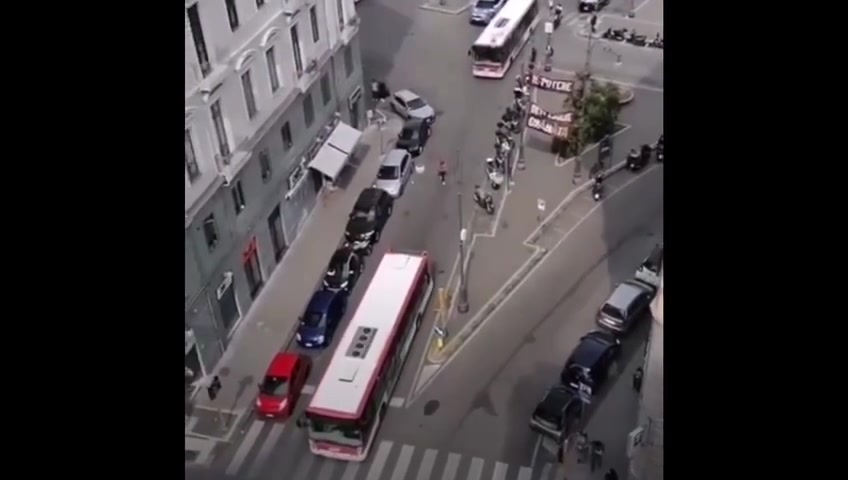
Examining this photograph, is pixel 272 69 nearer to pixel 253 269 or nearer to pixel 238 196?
pixel 238 196

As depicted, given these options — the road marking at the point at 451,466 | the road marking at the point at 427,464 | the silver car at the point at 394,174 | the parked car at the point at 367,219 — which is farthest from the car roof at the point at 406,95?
the road marking at the point at 451,466

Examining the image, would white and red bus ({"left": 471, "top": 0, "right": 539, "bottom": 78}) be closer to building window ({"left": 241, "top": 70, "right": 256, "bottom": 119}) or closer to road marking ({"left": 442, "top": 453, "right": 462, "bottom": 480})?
building window ({"left": 241, "top": 70, "right": 256, "bottom": 119})

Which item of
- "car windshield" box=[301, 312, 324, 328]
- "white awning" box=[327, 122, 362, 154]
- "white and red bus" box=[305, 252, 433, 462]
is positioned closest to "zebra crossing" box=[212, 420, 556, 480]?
"white and red bus" box=[305, 252, 433, 462]

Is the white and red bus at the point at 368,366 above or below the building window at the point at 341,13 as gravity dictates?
below

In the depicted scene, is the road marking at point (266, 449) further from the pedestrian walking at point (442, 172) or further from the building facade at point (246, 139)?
the pedestrian walking at point (442, 172)

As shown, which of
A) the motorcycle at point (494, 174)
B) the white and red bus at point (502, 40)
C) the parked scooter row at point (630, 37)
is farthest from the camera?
the parked scooter row at point (630, 37)

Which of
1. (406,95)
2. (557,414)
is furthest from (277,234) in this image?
(557,414)
